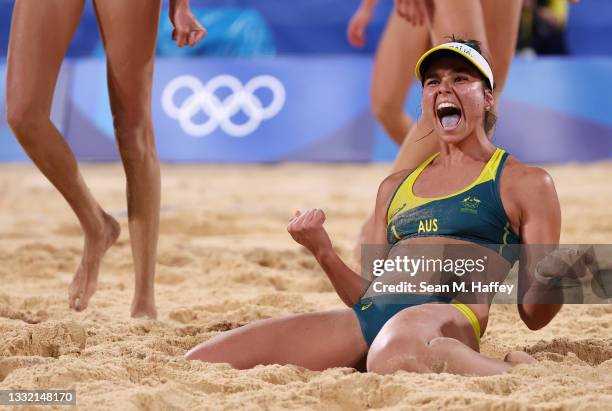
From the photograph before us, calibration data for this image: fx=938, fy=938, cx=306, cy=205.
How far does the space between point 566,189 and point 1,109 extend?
585 cm

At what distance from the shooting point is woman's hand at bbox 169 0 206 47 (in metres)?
3.23

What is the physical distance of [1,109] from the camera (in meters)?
9.76

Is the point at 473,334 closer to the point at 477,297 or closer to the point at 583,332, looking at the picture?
the point at 477,297

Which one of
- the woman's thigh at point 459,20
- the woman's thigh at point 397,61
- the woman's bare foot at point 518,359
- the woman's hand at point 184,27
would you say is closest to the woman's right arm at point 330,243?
the woman's bare foot at point 518,359

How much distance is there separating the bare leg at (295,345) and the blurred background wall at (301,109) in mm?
6039

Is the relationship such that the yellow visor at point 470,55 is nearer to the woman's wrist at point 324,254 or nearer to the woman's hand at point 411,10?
the woman's wrist at point 324,254

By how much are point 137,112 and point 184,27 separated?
357mm

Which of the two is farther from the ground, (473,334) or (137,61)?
(137,61)

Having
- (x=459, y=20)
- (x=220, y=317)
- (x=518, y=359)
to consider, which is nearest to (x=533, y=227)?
(x=518, y=359)

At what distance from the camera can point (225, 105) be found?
9.35m

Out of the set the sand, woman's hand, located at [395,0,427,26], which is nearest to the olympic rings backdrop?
the sand

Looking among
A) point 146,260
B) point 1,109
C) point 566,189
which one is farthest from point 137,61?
point 1,109

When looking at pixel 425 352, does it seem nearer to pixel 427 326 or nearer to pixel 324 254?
pixel 427 326

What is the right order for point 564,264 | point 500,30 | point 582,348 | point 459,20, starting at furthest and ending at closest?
point 500,30, point 459,20, point 582,348, point 564,264
